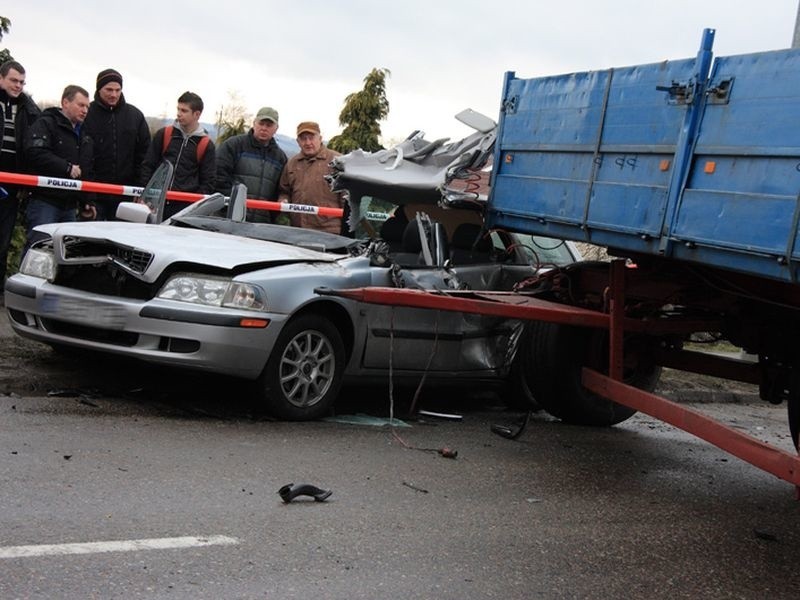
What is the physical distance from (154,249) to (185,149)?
4.18 m

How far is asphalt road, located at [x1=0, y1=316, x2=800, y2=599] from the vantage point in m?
4.48

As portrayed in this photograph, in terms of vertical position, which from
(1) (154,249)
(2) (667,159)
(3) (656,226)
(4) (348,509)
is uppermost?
(2) (667,159)

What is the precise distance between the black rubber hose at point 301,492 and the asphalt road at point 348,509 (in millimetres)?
49

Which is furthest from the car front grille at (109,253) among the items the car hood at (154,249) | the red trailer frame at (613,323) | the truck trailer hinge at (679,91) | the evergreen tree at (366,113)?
the evergreen tree at (366,113)

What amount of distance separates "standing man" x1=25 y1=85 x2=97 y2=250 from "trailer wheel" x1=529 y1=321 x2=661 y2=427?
15.6 ft

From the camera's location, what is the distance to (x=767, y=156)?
5504mm

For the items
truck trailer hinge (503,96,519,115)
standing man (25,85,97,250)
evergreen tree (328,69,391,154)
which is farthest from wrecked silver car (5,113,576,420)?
evergreen tree (328,69,391,154)

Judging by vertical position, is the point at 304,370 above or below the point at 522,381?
above

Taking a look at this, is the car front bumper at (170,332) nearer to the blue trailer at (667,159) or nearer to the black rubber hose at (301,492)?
the black rubber hose at (301,492)

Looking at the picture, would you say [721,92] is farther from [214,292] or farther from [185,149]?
[185,149]

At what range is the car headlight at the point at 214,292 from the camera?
7051 millimetres

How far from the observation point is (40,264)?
304 inches

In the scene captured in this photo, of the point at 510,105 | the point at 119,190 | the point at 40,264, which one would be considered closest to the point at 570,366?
the point at 510,105

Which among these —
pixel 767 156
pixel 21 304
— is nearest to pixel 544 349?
pixel 767 156
